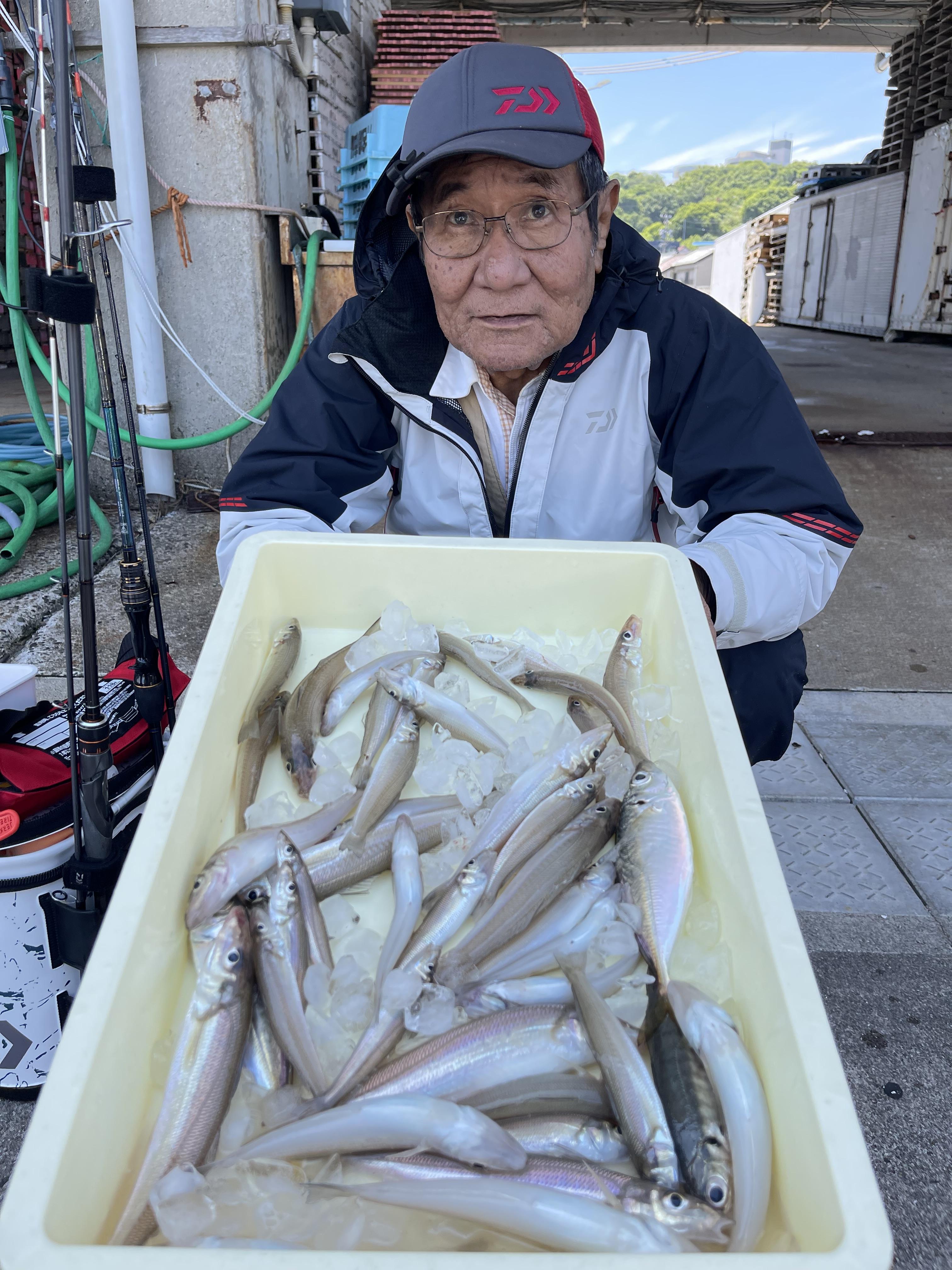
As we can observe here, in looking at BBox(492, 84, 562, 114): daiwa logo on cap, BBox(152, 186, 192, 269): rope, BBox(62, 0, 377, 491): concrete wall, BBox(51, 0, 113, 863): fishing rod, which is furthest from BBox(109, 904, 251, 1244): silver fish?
BBox(152, 186, 192, 269): rope

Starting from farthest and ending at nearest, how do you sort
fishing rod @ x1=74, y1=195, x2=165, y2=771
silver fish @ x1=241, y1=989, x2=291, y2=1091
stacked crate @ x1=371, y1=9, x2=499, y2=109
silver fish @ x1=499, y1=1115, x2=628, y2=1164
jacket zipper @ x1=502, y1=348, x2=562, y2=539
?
stacked crate @ x1=371, y1=9, x2=499, y2=109
jacket zipper @ x1=502, y1=348, x2=562, y2=539
fishing rod @ x1=74, y1=195, x2=165, y2=771
silver fish @ x1=241, y1=989, x2=291, y2=1091
silver fish @ x1=499, y1=1115, x2=628, y2=1164

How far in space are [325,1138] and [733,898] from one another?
504 mm

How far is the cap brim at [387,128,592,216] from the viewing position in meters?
1.68

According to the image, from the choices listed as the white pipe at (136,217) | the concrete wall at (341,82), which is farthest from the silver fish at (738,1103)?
the concrete wall at (341,82)

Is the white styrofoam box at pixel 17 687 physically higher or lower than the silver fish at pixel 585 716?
lower

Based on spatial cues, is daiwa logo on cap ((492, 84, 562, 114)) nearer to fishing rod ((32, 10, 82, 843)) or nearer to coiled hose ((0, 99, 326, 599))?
fishing rod ((32, 10, 82, 843))

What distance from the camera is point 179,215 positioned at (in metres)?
4.48

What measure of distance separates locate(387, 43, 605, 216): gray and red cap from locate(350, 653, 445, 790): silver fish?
3.25 feet

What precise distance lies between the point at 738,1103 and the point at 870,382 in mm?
9537

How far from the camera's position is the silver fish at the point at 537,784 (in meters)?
1.25

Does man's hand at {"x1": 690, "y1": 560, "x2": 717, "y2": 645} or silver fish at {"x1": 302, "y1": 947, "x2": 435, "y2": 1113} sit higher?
man's hand at {"x1": 690, "y1": 560, "x2": 717, "y2": 645}

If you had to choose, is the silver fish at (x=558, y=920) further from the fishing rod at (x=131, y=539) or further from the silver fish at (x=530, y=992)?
the fishing rod at (x=131, y=539)

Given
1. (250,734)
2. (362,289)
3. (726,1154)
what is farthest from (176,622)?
(726,1154)

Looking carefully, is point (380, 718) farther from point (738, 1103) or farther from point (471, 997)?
point (738, 1103)
